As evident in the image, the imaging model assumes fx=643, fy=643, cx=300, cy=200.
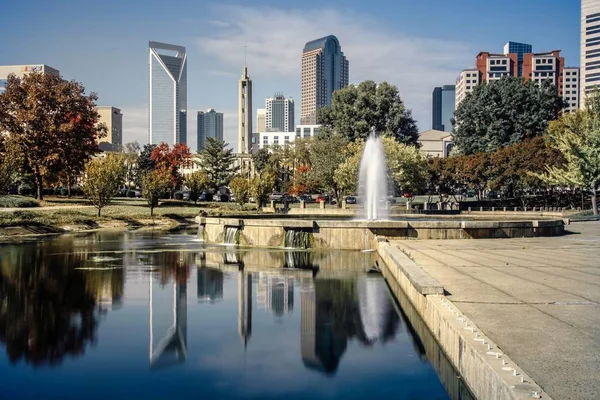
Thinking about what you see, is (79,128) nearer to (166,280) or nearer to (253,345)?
(166,280)

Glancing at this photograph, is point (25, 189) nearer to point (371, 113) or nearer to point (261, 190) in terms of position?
point (261, 190)

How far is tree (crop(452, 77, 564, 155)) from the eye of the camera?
243 feet

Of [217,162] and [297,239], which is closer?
[297,239]

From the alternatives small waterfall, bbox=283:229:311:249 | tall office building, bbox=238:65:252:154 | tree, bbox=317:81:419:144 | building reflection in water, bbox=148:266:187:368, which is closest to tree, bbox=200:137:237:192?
tree, bbox=317:81:419:144

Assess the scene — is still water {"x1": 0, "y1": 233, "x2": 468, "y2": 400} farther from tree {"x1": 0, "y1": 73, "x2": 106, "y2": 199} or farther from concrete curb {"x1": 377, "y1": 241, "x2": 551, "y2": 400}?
tree {"x1": 0, "y1": 73, "x2": 106, "y2": 199}

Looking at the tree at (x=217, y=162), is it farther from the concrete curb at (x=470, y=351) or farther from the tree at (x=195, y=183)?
the concrete curb at (x=470, y=351)

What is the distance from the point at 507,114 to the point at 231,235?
55219 millimetres

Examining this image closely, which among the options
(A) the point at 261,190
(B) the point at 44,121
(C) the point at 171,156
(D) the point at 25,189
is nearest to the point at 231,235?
(A) the point at 261,190

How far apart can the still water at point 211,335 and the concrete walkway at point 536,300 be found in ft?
3.58

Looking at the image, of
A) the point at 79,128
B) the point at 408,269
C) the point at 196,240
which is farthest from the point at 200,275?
the point at 79,128

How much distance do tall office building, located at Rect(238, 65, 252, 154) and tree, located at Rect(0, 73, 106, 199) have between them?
92381 millimetres

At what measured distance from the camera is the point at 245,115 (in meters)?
146

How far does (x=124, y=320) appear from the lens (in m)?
13.2

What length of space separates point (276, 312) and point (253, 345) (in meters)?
2.77
